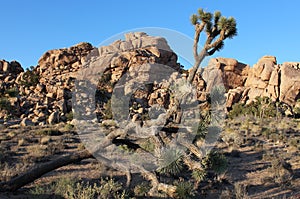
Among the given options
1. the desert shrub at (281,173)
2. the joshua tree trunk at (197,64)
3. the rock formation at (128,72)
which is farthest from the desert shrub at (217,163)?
the rock formation at (128,72)

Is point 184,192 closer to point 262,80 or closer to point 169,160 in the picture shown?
point 169,160

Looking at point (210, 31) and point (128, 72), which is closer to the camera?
point (210, 31)

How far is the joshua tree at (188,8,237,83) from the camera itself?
28.9ft

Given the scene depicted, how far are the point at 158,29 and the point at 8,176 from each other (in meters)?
6.31

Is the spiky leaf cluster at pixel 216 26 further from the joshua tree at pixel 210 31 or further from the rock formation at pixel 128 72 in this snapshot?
the rock formation at pixel 128 72

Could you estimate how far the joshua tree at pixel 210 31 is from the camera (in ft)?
28.9

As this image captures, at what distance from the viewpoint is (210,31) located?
30.3 feet

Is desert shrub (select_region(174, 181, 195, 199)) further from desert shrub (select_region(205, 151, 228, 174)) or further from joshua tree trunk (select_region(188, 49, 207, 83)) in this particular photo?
joshua tree trunk (select_region(188, 49, 207, 83))

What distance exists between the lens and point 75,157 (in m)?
8.01

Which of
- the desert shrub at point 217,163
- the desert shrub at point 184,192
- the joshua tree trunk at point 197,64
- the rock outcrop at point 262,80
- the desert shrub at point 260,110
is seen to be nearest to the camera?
the desert shrub at point 184,192

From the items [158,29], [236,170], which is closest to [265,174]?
[236,170]

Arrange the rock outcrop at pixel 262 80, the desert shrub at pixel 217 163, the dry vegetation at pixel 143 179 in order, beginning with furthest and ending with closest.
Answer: the rock outcrop at pixel 262 80 → the desert shrub at pixel 217 163 → the dry vegetation at pixel 143 179

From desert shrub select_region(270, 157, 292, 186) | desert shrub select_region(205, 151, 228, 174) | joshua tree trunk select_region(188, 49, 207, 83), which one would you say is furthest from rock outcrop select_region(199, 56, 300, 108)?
joshua tree trunk select_region(188, 49, 207, 83)

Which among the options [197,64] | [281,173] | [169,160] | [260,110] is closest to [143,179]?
[169,160]
